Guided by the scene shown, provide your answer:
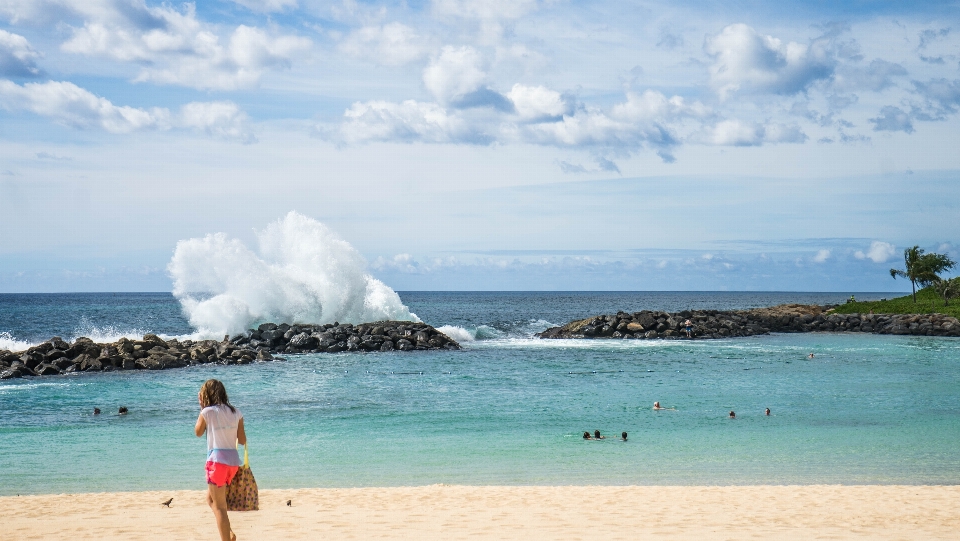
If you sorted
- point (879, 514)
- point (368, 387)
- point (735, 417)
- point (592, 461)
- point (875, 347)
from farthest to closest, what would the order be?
point (875, 347) < point (368, 387) < point (735, 417) < point (592, 461) < point (879, 514)

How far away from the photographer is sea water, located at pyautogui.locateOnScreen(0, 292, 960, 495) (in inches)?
588

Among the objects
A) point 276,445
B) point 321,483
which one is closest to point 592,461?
point 321,483

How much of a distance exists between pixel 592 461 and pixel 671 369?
17789 millimetres

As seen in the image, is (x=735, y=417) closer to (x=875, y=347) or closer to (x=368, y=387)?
(x=368, y=387)

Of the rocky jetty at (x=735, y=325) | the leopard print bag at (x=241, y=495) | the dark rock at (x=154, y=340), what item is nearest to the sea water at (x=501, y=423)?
the dark rock at (x=154, y=340)

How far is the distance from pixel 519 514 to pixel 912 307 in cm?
6529

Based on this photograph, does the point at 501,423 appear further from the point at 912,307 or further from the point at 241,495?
the point at 912,307

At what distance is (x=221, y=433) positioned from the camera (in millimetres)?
7945

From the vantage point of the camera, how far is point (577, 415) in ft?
70.5

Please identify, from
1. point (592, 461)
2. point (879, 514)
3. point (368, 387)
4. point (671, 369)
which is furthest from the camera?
point (671, 369)

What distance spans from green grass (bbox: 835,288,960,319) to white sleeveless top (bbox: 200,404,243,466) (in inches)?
2454

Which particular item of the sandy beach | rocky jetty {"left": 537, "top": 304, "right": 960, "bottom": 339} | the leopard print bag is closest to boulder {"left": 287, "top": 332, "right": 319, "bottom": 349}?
rocky jetty {"left": 537, "top": 304, "right": 960, "bottom": 339}

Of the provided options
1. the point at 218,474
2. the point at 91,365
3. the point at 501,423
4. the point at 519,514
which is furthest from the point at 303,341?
the point at 218,474

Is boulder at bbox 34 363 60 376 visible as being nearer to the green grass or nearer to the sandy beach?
the sandy beach
